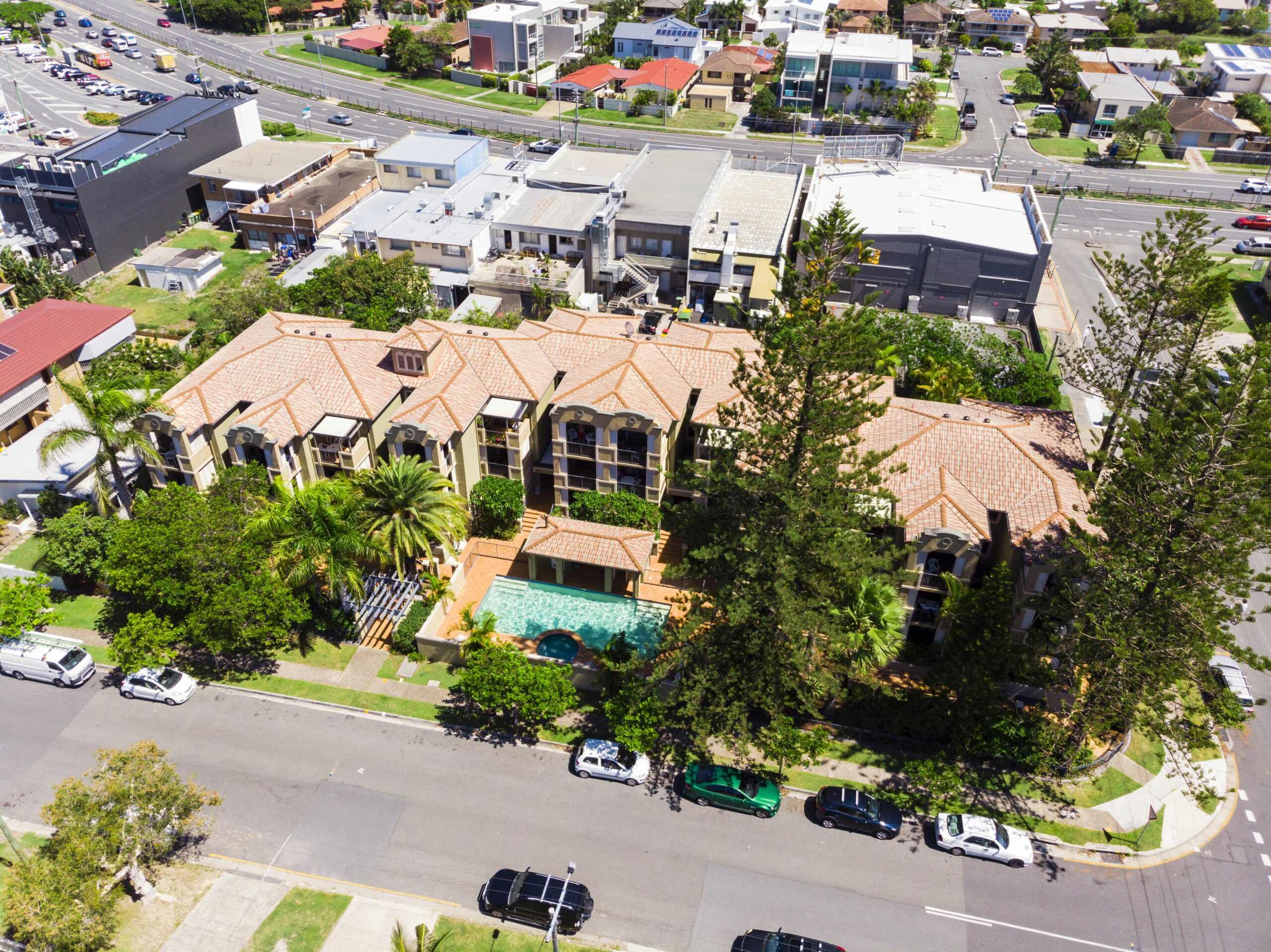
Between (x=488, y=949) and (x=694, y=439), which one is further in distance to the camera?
(x=694, y=439)

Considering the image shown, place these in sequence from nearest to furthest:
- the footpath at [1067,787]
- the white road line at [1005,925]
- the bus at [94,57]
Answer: the white road line at [1005,925], the footpath at [1067,787], the bus at [94,57]

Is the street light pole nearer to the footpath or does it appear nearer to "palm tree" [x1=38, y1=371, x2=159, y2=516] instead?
the footpath

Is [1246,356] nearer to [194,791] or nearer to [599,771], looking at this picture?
[599,771]

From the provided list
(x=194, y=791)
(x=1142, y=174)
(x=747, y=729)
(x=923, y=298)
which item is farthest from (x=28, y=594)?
(x=1142, y=174)

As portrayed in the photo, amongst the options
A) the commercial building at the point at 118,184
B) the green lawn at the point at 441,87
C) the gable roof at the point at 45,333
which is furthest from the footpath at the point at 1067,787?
the green lawn at the point at 441,87

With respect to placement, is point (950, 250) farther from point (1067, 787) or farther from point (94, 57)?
point (94, 57)

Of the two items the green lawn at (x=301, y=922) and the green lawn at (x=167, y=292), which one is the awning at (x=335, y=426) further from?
the green lawn at (x=167, y=292)

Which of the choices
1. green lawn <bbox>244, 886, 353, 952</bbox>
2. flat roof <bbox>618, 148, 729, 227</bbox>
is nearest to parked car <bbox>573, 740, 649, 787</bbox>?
green lawn <bbox>244, 886, 353, 952</bbox>
